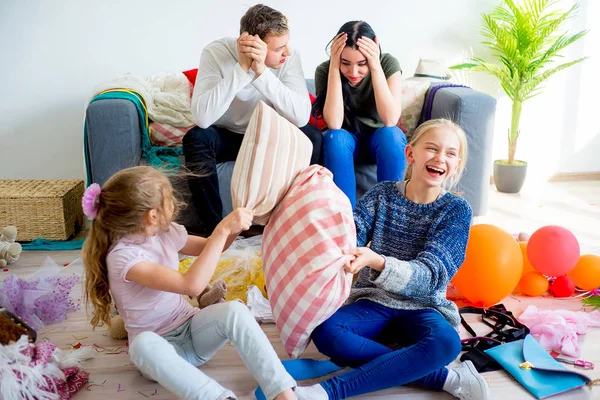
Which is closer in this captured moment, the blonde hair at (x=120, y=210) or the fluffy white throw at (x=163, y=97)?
the blonde hair at (x=120, y=210)

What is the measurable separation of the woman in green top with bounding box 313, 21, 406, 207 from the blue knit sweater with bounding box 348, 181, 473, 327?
607mm

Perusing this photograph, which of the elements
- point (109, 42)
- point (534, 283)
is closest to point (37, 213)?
point (109, 42)

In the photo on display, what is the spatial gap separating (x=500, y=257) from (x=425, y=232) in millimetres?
412

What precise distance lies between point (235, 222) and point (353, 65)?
1143 millimetres

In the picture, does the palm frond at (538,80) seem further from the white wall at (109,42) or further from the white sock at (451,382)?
the white sock at (451,382)

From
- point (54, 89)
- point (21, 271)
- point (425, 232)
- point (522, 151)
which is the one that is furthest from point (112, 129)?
point (522, 151)

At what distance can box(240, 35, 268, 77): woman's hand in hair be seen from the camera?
7.31 feet

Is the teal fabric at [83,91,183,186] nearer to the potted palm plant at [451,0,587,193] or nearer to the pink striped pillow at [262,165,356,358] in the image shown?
the pink striped pillow at [262,165,356,358]

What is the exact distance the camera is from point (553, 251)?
2070mm

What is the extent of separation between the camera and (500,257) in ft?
6.42

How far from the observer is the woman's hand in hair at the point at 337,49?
2346 mm

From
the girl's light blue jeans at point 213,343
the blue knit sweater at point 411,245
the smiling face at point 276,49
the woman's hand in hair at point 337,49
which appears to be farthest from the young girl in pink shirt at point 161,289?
the woman's hand in hair at point 337,49

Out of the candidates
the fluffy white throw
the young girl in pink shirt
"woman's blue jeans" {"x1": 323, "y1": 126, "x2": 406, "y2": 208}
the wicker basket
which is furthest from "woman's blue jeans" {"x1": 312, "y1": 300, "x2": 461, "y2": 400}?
the wicker basket

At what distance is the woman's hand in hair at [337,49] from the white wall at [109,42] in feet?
2.95
